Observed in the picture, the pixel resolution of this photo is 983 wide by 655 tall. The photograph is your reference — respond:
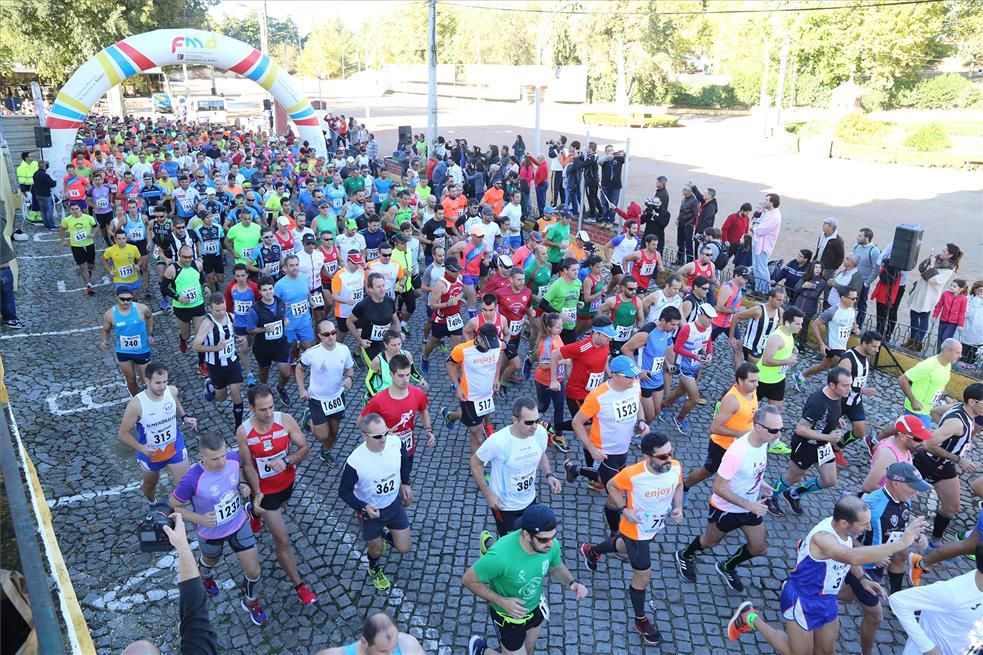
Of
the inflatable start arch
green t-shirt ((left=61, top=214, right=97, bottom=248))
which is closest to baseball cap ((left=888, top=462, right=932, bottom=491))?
green t-shirt ((left=61, top=214, right=97, bottom=248))

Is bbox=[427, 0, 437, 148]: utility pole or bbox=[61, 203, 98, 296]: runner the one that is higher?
bbox=[427, 0, 437, 148]: utility pole

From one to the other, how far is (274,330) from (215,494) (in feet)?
12.0

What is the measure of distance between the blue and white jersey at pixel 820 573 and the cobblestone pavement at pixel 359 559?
1028mm

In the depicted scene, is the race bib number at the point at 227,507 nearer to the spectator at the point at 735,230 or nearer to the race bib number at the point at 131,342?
the race bib number at the point at 131,342

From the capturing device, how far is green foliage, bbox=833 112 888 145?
1333 inches

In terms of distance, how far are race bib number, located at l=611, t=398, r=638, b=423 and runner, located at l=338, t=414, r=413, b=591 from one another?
191cm

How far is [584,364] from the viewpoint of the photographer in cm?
714

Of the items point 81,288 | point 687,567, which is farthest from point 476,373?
point 81,288

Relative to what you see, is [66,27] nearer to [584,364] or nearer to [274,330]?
[274,330]

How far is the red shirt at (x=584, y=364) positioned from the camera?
7082 millimetres

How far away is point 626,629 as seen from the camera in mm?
5332

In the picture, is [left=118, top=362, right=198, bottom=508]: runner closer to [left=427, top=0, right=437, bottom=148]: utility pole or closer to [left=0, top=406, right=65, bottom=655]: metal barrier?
[left=0, top=406, right=65, bottom=655]: metal barrier

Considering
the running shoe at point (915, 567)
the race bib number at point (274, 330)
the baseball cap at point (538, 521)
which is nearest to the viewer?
the baseball cap at point (538, 521)

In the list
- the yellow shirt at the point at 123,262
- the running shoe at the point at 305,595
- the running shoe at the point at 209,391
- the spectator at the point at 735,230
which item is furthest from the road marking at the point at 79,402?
the spectator at the point at 735,230
